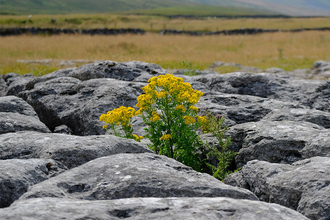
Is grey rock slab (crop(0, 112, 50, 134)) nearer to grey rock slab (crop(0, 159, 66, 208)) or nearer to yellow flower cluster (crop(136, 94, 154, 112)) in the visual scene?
yellow flower cluster (crop(136, 94, 154, 112))

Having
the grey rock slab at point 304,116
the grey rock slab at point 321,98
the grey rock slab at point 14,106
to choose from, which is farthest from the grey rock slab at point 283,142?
the grey rock slab at point 14,106

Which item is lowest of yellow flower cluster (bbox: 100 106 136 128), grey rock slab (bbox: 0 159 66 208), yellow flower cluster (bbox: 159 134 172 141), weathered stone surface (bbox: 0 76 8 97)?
weathered stone surface (bbox: 0 76 8 97)

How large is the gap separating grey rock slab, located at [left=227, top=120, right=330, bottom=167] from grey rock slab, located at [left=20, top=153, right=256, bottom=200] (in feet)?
6.32

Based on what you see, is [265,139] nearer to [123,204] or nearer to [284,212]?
[284,212]

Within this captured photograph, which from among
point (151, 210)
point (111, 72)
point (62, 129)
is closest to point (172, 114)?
point (151, 210)

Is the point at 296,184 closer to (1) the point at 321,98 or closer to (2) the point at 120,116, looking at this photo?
(2) the point at 120,116

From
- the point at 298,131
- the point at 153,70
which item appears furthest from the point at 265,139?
the point at 153,70

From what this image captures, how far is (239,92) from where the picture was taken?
27.8 ft

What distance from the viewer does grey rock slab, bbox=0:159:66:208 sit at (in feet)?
9.88

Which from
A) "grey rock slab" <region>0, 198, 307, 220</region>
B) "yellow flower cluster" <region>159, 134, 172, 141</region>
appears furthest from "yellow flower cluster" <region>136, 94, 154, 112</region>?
"grey rock slab" <region>0, 198, 307, 220</region>

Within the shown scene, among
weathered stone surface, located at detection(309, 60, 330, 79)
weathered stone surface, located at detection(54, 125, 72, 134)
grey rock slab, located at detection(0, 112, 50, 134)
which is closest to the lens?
grey rock slab, located at detection(0, 112, 50, 134)

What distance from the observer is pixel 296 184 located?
331 centimetres

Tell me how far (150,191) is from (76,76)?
7.22m

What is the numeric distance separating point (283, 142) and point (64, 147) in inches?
134
